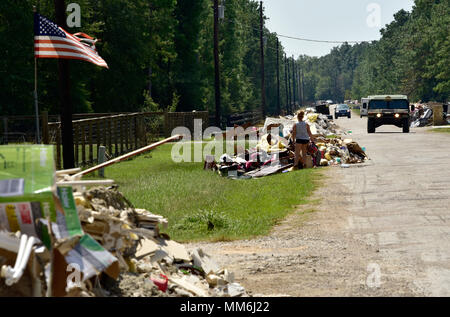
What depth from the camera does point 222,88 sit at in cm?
8688

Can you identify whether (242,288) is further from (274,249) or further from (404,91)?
(404,91)

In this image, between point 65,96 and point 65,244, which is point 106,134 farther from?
point 65,244

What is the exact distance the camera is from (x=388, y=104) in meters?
48.0

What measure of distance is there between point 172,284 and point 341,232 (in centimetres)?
517

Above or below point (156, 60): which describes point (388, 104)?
below

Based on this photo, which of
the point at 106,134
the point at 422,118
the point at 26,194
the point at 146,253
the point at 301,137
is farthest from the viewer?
the point at 422,118

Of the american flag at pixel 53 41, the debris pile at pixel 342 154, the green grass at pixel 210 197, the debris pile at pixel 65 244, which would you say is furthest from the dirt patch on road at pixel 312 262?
the debris pile at pixel 342 154

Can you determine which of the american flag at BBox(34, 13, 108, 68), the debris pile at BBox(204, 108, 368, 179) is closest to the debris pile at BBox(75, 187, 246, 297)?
the american flag at BBox(34, 13, 108, 68)

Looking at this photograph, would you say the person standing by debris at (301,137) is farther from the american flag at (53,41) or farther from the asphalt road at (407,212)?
the american flag at (53,41)

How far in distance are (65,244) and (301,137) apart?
18.3 m

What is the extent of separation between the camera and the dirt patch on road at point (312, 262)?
8648 mm

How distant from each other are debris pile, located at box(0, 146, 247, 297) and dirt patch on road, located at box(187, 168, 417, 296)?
1.00m

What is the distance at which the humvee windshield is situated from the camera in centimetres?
4781

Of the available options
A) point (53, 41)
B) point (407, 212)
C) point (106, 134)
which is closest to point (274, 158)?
point (106, 134)
